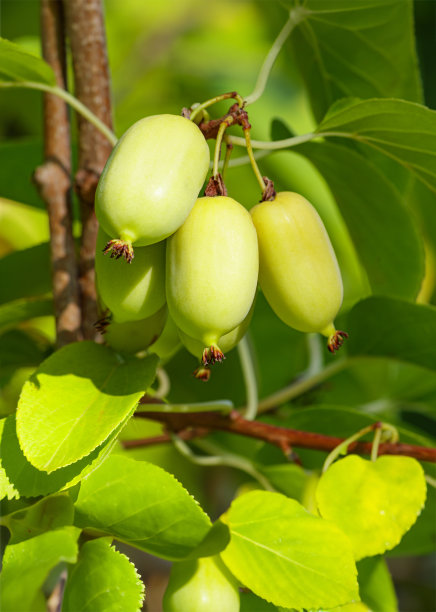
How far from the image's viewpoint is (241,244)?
1.79ft

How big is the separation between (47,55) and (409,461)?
1.78 feet

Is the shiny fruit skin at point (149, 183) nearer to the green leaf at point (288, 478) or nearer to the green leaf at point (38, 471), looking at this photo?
the green leaf at point (38, 471)

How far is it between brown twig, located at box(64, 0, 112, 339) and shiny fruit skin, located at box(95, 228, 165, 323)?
0.17 meters

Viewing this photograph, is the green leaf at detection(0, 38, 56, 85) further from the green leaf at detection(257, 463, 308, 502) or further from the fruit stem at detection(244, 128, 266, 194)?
the green leaf at detection(257, 463, 308, 502)

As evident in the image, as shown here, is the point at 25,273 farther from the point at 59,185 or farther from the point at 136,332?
the point at 136,332

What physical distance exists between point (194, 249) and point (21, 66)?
0.28 metres

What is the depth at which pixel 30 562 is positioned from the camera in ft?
1.71

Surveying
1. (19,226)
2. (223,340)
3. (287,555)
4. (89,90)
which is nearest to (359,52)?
(89,90)

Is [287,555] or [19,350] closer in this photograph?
[287,555]

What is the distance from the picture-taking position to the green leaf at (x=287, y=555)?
563 mm

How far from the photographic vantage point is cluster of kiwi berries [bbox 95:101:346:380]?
20.7 inches

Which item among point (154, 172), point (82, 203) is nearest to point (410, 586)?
point (82, 203)

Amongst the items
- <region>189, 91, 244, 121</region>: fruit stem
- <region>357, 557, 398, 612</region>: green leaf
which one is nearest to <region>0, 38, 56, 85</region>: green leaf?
<region>189, 91, 244, 121</region>: fruit stem

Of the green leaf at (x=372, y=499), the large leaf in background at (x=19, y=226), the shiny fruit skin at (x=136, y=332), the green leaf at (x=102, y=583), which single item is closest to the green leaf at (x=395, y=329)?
the green leaf at (x=372, y=499)
